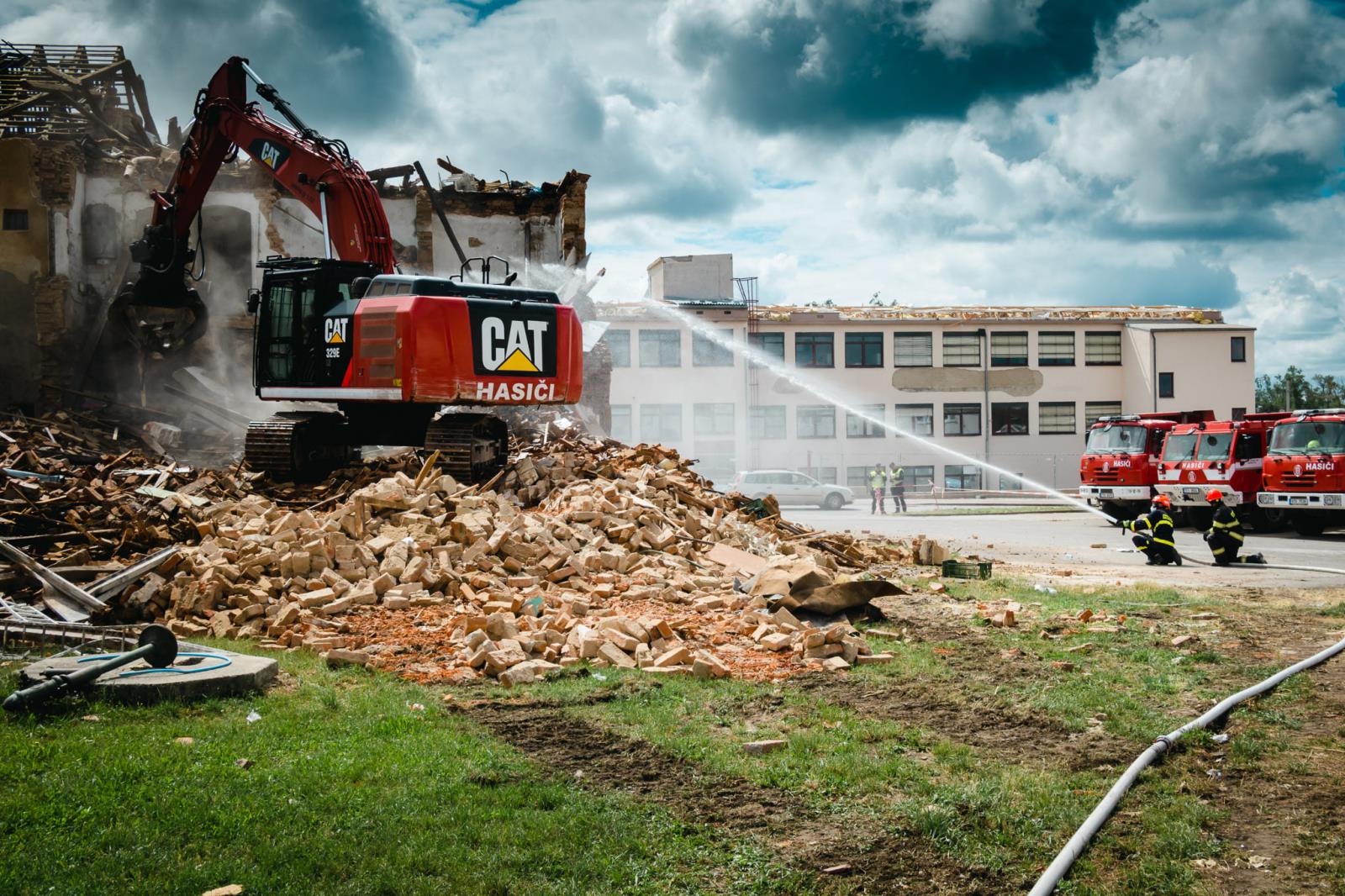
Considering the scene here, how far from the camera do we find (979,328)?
2219 inches

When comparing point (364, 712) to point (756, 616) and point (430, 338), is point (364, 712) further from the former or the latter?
point (430, 338)

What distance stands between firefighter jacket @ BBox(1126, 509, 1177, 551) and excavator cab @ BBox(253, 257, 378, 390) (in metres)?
13.7

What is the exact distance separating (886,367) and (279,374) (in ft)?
140

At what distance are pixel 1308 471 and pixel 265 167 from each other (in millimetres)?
22710

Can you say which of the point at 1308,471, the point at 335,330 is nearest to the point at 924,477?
the point at 1308,471

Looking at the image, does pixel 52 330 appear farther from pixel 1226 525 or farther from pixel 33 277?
pixel 1226 525

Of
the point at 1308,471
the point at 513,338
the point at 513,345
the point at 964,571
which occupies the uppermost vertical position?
the point at 513,338

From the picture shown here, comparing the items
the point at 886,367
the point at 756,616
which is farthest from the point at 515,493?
the point at 886,367

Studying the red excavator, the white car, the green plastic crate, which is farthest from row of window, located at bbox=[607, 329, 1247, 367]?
the green plastic crate

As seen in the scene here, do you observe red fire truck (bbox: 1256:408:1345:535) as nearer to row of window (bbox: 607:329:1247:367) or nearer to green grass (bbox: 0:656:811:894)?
green grass (bbox: 0:656:811:894)

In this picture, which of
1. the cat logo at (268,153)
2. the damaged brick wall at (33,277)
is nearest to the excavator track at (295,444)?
the cat logo at (268,153)

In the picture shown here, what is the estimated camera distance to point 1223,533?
1872 centimetres

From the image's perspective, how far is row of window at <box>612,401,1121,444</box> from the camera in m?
53.9

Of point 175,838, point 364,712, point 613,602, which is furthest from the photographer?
point 613,602
